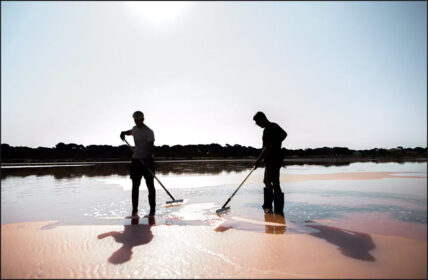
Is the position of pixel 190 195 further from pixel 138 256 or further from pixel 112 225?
pixel 138 256

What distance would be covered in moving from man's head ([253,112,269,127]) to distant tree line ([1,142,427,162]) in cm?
2974

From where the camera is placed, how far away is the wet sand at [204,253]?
2.72 metres

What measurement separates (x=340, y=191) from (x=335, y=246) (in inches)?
209

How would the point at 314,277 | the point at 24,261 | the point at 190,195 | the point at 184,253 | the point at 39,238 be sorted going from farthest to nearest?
the point at 190,195, the point at 39,238, the point at 184,253, the point at 24,261, the point at 314,277

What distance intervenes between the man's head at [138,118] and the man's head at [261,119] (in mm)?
2289

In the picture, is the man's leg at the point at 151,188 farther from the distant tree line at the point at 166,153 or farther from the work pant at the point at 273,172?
the distant tree line at the point at 166,153

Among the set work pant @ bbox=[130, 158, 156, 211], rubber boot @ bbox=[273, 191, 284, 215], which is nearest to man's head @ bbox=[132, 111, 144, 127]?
work pant @ bbox=[130, 158, 156, 211]

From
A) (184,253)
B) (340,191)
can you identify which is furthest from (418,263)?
(340,191)

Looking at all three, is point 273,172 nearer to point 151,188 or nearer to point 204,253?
point 151,188

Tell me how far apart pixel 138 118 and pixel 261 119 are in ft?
8.15

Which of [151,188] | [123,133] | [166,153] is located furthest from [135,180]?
[166,153]

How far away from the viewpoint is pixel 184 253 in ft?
10.7

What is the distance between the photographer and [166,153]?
5141 centimetres

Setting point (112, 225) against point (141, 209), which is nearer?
point (112, 225)
